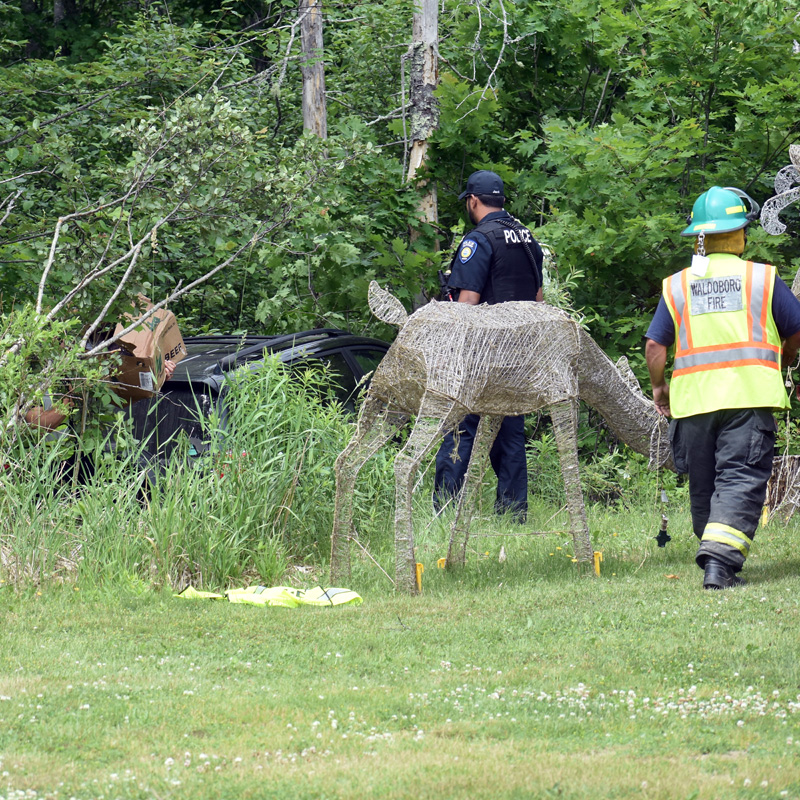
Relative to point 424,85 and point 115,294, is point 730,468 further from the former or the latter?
point 424,85

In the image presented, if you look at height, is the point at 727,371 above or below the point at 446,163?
below

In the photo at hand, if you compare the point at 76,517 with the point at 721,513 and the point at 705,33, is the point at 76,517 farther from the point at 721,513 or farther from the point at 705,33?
the point at 705,33

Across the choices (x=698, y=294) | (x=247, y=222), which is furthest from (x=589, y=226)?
(x=698, y=294)

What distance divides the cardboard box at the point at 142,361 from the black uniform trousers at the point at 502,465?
229 cm

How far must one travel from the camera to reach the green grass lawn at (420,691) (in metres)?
3.50

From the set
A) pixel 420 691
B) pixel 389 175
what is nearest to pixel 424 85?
pixel 389 175

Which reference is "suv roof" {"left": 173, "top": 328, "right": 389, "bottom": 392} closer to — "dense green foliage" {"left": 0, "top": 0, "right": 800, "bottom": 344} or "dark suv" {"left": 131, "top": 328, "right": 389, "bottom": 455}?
"dark suv" {"left": 131, "top": 328, "right": 389, "bottom": 455}

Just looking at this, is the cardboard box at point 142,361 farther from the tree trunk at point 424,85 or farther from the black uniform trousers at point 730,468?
the tree trunk at point 424,85

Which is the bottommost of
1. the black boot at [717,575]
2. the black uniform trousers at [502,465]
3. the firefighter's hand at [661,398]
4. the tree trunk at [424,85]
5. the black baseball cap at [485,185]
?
the black uniform trousers at [502,465]

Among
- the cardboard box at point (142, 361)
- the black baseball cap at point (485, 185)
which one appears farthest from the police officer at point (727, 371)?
the cardboard box at point (142, 361)

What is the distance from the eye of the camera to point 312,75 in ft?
46.5

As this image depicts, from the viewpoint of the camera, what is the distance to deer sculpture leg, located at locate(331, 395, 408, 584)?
22.3 ft

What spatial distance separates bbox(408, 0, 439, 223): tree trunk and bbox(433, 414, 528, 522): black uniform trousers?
3.26 meters

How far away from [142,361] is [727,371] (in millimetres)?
4010
